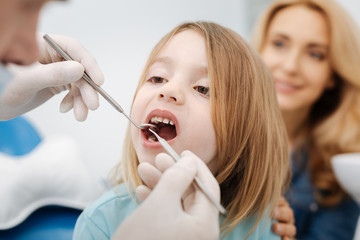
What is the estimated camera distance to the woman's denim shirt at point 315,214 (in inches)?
48.8

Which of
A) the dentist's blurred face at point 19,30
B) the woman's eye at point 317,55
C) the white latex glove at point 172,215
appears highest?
the dentist's blurred face at point 19,30

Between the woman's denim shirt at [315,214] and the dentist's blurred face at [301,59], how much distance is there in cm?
28

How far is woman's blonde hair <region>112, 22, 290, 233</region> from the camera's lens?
693mm

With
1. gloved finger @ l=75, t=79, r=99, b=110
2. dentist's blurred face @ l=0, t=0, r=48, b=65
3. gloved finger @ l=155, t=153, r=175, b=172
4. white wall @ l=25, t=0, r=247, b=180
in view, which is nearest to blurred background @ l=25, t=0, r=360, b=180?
white wall @ l=25, t=0, r=247, b=180

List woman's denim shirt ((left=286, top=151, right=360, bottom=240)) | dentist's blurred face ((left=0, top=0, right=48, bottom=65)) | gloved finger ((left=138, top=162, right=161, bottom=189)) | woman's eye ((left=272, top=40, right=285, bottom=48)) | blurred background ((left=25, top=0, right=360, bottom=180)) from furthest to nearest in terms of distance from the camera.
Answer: blurred background ((left=25, top=0, right=360, bottom=180)) → woman's eye ((left=272, top=40, right=285, bottom=48)) → woman's denim shirt ((left=286, top=151, right=360, bottom=240)) → gloved finger ((left=138, top=162, right=161, bottom=189)) → dentist's blurred face ((left=0, top=0, right=48, bottom=65))

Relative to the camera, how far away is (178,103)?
2.11ft

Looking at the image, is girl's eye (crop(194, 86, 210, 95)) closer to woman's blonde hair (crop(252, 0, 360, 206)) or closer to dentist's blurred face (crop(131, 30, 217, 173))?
dentist's blurred face (crop(131, 30, 217, 173))

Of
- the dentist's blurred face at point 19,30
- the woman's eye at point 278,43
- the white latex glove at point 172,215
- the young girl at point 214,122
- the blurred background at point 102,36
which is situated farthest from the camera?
the blurred background at point 102,36

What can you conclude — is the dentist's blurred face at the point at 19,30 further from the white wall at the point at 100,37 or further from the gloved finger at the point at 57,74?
the white wall at the point at 100,37

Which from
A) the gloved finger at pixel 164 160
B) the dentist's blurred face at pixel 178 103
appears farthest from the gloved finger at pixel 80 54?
the gloved finger at pixel 164 160

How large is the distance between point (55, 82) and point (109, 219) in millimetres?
298

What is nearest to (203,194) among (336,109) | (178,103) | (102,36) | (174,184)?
(174,184)

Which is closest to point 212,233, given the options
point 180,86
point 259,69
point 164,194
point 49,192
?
point 164,194

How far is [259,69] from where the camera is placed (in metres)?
0.76
